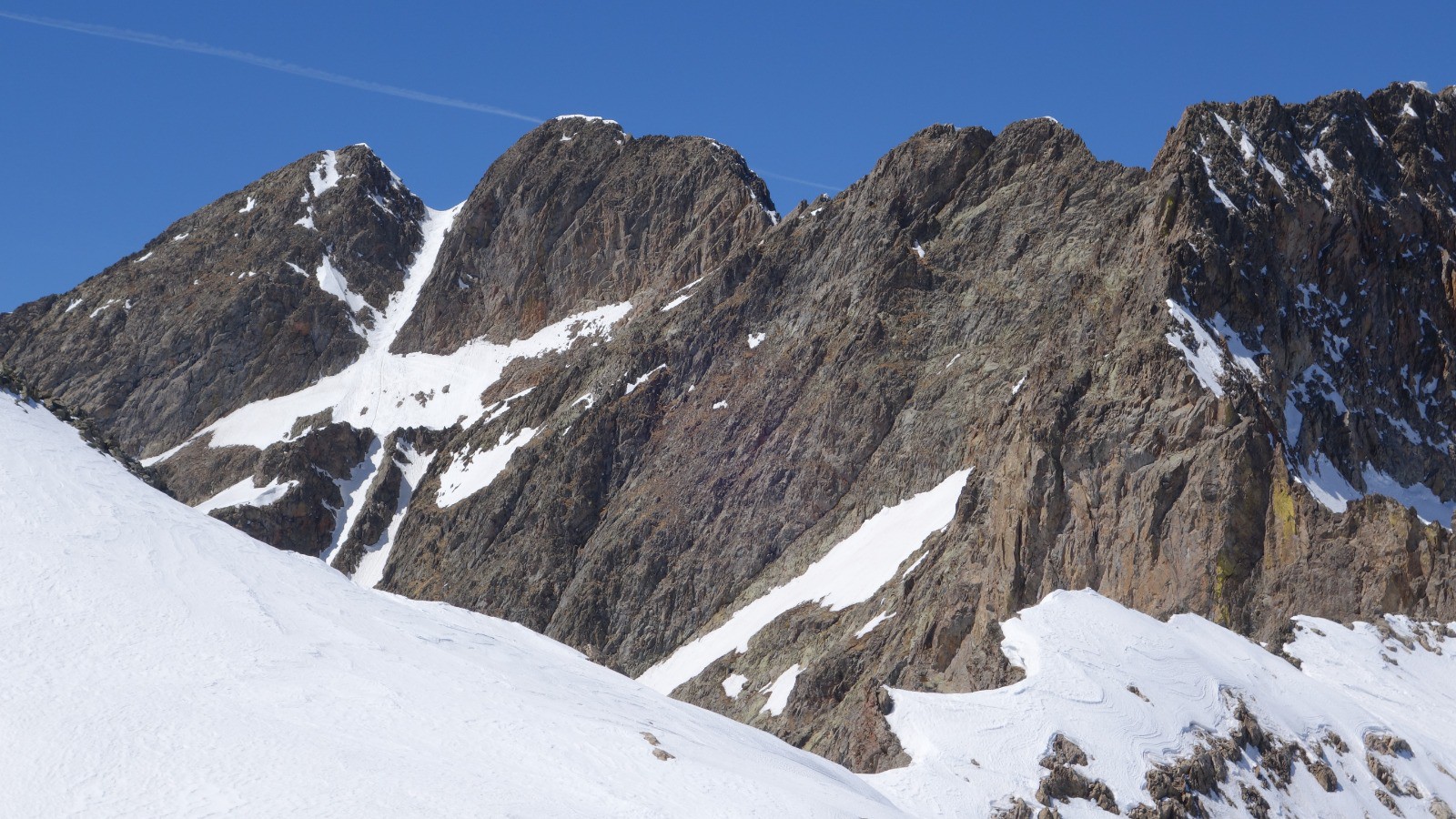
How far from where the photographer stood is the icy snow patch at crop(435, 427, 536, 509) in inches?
3556

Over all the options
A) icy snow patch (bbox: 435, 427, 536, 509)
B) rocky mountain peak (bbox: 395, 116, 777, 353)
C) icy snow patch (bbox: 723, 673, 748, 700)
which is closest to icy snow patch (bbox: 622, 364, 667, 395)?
A: icy snow patch (bbox: 435, 427, 536, 509)

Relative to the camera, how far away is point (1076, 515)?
45.8 metres

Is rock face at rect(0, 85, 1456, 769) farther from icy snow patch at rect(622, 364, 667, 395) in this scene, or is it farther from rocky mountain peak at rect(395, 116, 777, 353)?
rocky mountain peak at rect(395, 116, 777, 353)

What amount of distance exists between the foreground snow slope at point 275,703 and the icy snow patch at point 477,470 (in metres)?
57.6

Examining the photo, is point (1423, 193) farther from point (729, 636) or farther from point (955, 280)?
point (729, 636)

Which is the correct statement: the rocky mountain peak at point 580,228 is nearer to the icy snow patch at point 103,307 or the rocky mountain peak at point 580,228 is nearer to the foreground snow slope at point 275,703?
the icy snow patch at point 103,307

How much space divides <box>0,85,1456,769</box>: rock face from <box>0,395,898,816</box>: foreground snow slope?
6.32m

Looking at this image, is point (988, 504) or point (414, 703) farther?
point (988, 504)

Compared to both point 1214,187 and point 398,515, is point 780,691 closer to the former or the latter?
point 1214,187

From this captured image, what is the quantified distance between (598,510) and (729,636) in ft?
63.5

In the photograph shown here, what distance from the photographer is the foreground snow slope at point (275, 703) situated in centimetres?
2108

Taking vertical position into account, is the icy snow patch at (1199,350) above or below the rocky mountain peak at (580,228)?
below

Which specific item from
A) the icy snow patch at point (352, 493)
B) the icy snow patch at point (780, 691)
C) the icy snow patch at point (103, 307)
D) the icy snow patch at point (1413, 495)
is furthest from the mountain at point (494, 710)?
the icy snow patch at point (103, 307)

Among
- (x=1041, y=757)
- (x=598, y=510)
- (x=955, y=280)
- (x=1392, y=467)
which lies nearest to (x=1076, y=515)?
(x=1392, y=467)
